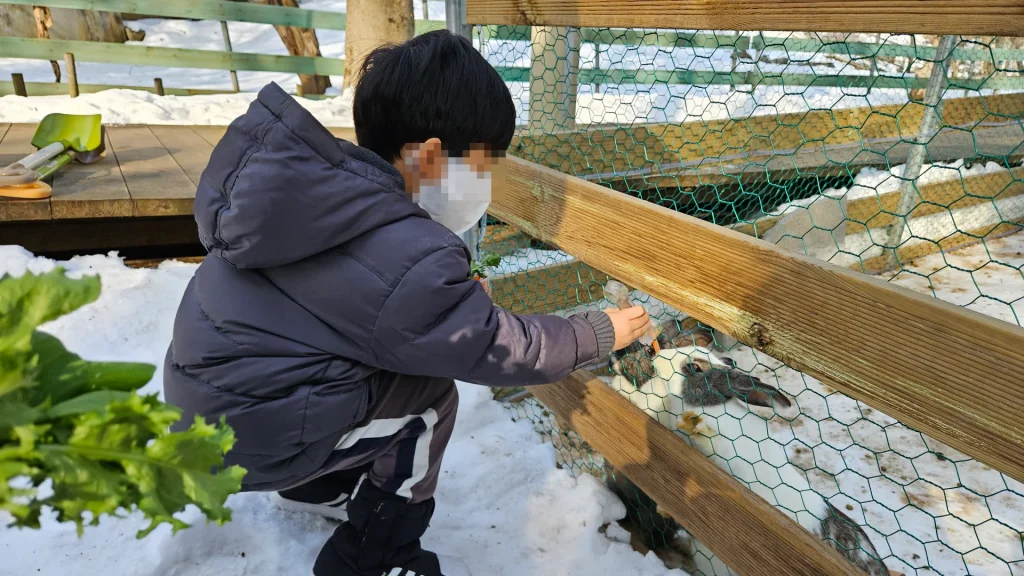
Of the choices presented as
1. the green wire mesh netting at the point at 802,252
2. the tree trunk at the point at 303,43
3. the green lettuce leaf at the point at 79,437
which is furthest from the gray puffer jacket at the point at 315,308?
the tree trunk at the point at 303,43

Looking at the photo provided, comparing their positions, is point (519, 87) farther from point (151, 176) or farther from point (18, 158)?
point (18, 158)

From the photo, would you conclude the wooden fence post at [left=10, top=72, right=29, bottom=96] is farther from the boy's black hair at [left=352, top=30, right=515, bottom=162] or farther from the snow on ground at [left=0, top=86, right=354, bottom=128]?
the boy's black hair at [left=352, top=30, right=515, bottom=162]

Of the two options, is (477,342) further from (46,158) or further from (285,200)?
(46,158)

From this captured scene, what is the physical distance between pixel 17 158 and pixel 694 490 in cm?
381

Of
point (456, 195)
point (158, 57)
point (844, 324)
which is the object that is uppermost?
point (456, 195)

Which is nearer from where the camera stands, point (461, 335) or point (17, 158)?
point (461, 335)

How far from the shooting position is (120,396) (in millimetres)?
556

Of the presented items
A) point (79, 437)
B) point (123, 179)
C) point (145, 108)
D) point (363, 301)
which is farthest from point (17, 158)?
point (79, 437)

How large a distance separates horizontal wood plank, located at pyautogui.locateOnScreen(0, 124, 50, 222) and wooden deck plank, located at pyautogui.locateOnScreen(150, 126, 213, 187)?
709 mm

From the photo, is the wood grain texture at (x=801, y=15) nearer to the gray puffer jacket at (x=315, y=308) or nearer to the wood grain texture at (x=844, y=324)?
the wood grain texture at (x=844, y=324)

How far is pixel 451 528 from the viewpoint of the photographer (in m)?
1.96

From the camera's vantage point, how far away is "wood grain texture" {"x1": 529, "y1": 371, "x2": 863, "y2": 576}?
146 centimetres

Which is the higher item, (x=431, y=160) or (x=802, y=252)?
(x=431, y=160)

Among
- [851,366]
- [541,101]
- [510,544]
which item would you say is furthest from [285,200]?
[541,101]
